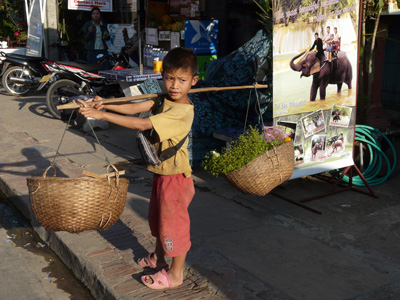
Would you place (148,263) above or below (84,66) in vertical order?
below

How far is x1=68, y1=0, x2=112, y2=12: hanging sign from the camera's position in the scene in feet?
38.9

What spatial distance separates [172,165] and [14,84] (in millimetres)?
9854

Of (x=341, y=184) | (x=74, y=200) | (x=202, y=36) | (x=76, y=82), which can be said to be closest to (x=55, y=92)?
(x=76, y=82)

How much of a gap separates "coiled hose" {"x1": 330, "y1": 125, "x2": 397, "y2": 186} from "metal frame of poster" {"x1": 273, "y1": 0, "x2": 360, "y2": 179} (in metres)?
0.44

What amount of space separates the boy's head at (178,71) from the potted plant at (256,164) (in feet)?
3.35

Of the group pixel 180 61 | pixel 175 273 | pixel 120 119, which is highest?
pixel 180 61

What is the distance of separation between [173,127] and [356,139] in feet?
10.5

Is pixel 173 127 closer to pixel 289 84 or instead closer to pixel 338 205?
pixel 289 84

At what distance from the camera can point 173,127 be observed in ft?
10.2

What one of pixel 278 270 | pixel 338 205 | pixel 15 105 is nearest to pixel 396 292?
pixel 278 270

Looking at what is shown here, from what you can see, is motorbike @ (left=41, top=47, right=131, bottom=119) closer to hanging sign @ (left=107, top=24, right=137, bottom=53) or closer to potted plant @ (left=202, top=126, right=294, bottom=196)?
hanging sign @ (left=107, top=24, right=137, bottom=53)

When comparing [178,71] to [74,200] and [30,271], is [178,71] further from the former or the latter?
[30,271]

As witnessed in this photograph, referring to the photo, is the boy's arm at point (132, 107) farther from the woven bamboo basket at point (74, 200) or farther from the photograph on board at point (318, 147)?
the photograph on board at point (318, 147)

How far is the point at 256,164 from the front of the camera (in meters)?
3.96
